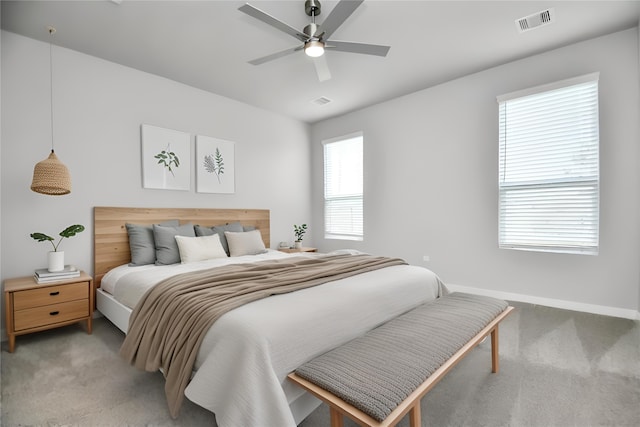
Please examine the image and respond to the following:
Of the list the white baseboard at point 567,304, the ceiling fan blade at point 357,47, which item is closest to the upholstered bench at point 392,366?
the white baseboard at point 567,304

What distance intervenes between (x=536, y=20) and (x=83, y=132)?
14.7 ft

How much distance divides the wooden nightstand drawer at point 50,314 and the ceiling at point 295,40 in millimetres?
2455

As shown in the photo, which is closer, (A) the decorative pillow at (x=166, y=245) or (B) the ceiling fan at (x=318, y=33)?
(B) the ceiling fan at (x=318, y=33)

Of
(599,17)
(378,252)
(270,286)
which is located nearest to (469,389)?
(270,286)

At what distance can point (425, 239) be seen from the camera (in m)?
4.32

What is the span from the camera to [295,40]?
3025 millimetres

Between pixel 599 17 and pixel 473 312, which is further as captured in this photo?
pixel 599 17

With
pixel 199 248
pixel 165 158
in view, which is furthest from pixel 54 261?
pixel 165 158

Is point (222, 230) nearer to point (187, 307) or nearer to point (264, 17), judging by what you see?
point (187, 307)

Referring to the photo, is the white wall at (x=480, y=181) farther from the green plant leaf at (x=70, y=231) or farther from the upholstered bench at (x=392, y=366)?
the green plant leaf at (x=70, y=231)

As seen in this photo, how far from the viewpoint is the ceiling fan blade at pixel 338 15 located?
1.96 m

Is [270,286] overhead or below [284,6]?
below

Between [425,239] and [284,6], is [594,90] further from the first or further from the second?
[284,6]

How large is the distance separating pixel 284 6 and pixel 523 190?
3.16 m
